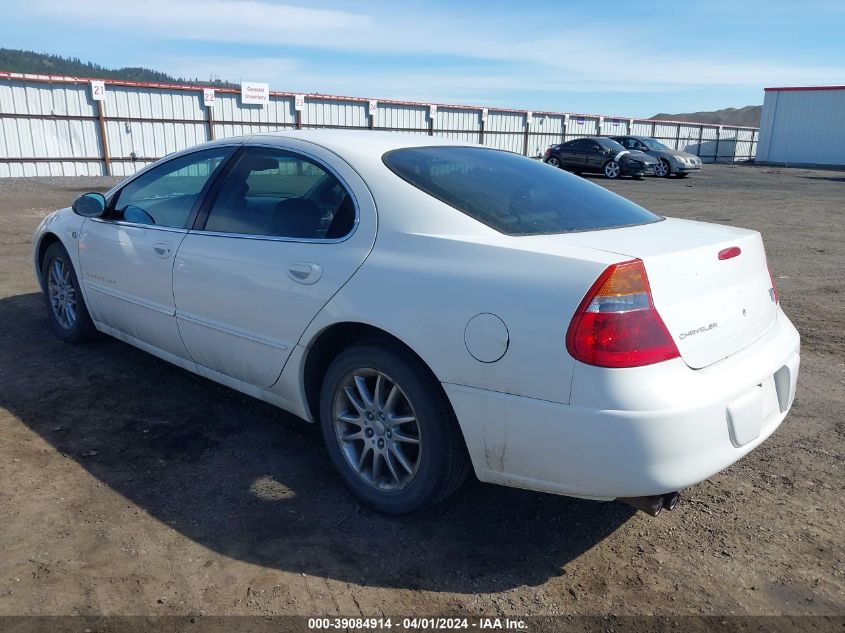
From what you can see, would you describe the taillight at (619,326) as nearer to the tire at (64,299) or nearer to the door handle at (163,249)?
the door handle at (163,249)

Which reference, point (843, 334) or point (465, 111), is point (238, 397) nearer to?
point (843, 334)

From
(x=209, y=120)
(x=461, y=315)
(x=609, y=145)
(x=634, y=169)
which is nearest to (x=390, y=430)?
(x=461, y=315)

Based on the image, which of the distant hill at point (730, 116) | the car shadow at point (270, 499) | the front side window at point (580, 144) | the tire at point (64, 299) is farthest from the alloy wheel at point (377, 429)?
the distant hill at point (730, 116)

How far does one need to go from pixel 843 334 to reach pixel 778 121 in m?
40.9

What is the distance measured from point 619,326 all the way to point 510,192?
1058 mm

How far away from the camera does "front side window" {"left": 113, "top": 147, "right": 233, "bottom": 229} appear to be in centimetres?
374

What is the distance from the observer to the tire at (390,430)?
262 centimetres

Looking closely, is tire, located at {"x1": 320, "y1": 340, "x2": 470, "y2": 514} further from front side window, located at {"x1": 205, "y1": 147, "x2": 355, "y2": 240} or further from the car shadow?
front side window, located at {"x1": 205, "y1": 147, "x2": 355, "y2": 240}

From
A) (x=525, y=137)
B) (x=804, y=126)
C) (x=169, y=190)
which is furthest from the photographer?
(x=804, y=126)

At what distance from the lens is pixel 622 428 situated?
86.0 inches

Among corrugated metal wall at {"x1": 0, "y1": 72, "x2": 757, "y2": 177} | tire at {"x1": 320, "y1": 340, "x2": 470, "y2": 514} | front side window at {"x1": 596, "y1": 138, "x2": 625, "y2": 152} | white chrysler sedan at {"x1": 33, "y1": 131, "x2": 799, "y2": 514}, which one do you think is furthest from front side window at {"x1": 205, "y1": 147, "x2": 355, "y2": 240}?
front side window at {"x1": 596, "y1": 138, "x2": 625, "y2": 152}

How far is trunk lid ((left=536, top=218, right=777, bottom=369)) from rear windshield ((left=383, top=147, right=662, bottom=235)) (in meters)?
0.20

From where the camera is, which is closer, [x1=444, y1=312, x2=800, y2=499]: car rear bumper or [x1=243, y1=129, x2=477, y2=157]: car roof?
[x1=444, y1=312, x2=800, y2=499]: car rear bumper

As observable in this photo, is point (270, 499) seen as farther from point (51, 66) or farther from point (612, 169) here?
point (51, 66)
